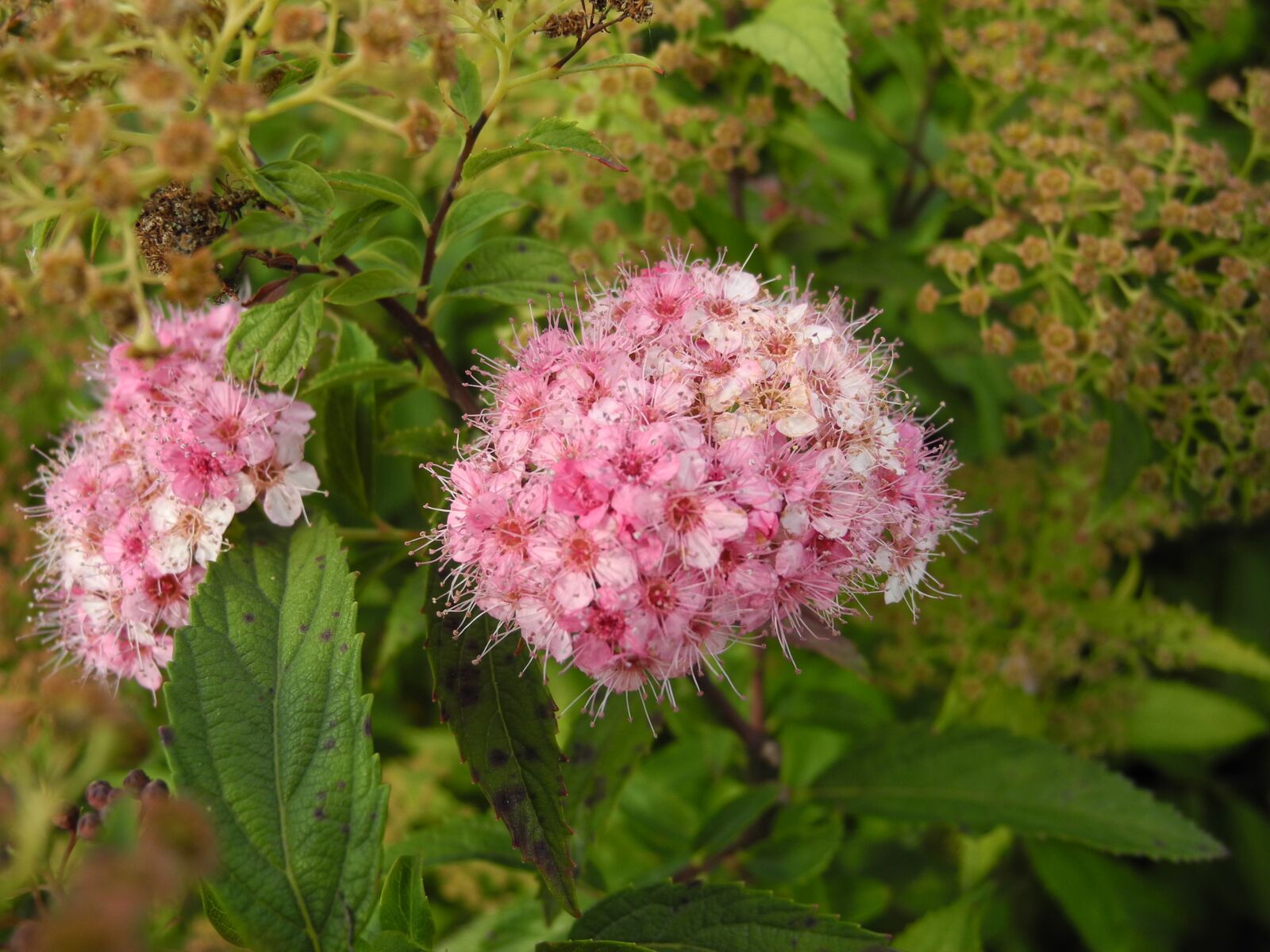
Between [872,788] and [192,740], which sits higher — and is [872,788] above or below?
below

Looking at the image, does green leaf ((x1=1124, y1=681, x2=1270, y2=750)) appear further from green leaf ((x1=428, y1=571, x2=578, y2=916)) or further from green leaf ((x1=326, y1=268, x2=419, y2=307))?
green leaf ((x1=326, y1=268, x2=419, y2=307))

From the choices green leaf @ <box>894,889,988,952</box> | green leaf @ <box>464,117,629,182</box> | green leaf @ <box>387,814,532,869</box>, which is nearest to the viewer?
green leaf @ <box>464,117,629,182</box>

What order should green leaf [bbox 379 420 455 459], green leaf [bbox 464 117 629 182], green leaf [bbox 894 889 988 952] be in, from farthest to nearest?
green leaf [bbox 894 889 988 952], green leaf [bbox 379 420 455 459], green leaf [bbox 464 117 629 182]

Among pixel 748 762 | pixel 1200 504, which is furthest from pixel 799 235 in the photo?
pixel 748 762

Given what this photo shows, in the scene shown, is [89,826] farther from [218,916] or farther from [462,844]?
[462,844]

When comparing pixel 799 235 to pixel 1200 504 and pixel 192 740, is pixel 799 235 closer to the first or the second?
pixel 1200 504

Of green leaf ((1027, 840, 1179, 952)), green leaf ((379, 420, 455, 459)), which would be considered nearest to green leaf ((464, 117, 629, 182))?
green leaf ((379, 420, 455, 459))

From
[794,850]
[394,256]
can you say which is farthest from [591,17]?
[794,850]
